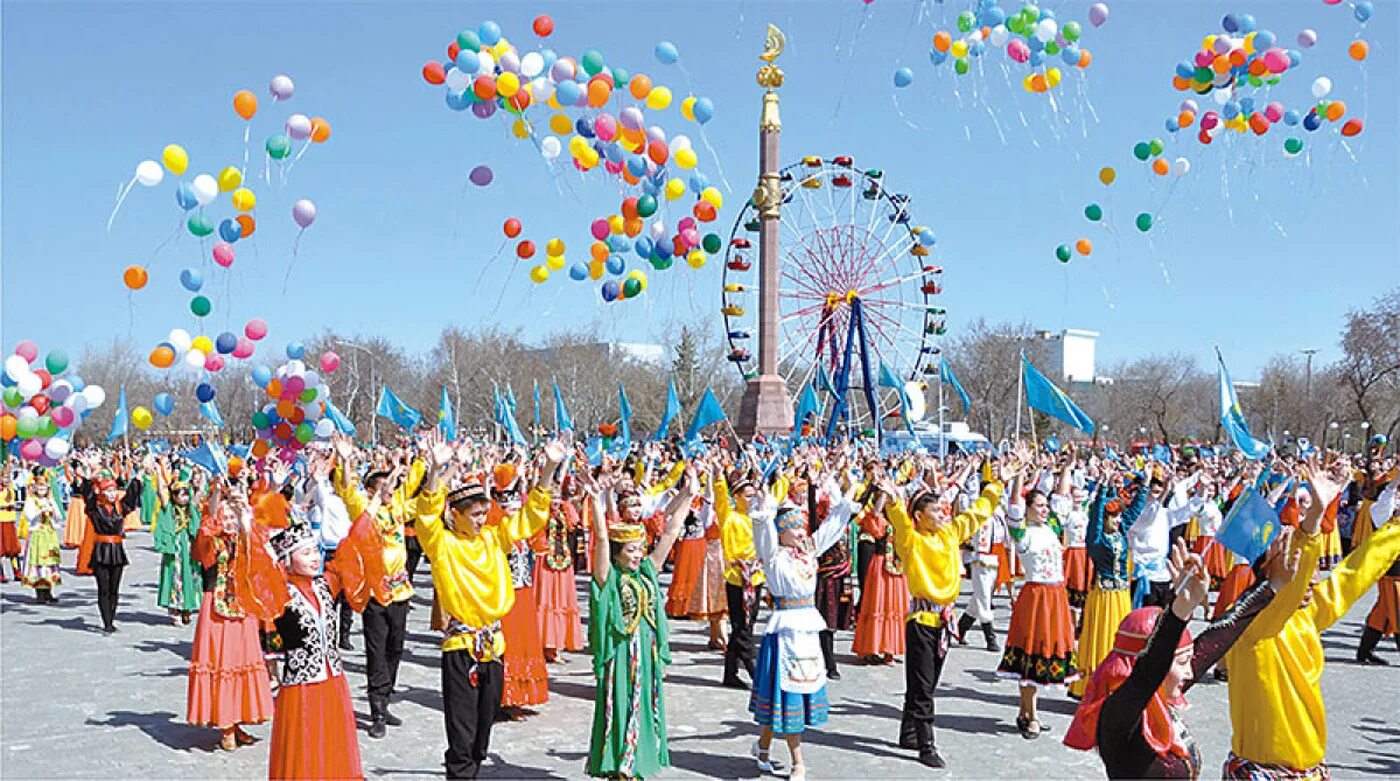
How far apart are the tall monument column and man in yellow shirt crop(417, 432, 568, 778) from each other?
3077 cm

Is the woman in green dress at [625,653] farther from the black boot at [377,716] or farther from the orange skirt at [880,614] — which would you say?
the orange skirt at [880,614]

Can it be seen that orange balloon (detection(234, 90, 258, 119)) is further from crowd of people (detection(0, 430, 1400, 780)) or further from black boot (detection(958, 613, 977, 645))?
black boot (detection(958, 613, 977, 645))

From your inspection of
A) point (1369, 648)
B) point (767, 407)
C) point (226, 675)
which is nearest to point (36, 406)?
point (226, 675)

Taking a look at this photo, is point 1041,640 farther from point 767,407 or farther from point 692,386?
point 692,386

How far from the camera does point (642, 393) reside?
64812 mm

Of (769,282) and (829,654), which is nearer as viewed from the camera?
(829,654)

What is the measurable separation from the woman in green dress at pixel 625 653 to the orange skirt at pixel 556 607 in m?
4.11

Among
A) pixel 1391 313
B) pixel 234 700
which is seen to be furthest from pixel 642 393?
pixel 234 700

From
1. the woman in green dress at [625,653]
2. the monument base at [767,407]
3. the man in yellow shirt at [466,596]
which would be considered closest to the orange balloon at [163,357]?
the man in yellow shirt at [466,596]

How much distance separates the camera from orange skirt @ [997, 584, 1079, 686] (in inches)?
339

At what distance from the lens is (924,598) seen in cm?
788

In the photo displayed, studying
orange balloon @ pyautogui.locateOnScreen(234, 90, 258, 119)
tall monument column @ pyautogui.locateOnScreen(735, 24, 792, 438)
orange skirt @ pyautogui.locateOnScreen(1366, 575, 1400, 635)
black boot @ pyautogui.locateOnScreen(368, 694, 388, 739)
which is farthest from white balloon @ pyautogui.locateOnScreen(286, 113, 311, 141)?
tall monument column @ pyautogui.locateOnScreen(735, 24, 792, 438)

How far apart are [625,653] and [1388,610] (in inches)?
345

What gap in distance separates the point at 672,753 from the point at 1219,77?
33.2 ft
